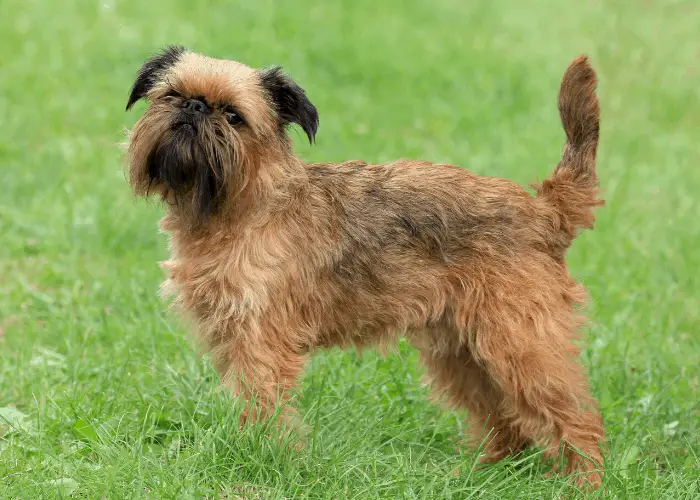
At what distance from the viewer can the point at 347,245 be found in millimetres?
4684

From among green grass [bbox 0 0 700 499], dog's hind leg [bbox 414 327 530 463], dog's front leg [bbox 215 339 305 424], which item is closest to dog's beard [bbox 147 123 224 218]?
dog's front leg [bbox 215 339 305 424]

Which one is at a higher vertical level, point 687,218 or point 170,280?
point 170,280

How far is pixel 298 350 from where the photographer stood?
4.56m

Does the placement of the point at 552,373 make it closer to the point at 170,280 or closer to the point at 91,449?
the point at 170,280

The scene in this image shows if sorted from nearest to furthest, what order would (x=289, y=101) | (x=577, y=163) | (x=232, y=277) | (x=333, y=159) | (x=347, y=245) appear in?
(x=232, y=277) < (x=289, y=101) < (x=347, y=245) < (x=577, y=163) < (x=333, y=159)

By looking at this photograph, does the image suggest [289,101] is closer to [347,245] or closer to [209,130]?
[209,130]

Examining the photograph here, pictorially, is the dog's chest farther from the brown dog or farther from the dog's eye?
the dog's eye

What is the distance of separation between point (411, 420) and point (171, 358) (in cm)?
143

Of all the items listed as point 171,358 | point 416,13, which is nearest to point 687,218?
point 171,358

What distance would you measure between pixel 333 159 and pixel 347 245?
193 inches

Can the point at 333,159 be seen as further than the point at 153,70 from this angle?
Yes

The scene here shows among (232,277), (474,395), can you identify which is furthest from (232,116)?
(474,395)

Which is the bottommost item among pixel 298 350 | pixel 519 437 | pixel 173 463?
pixel 519 437

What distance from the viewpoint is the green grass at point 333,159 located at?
436cm
